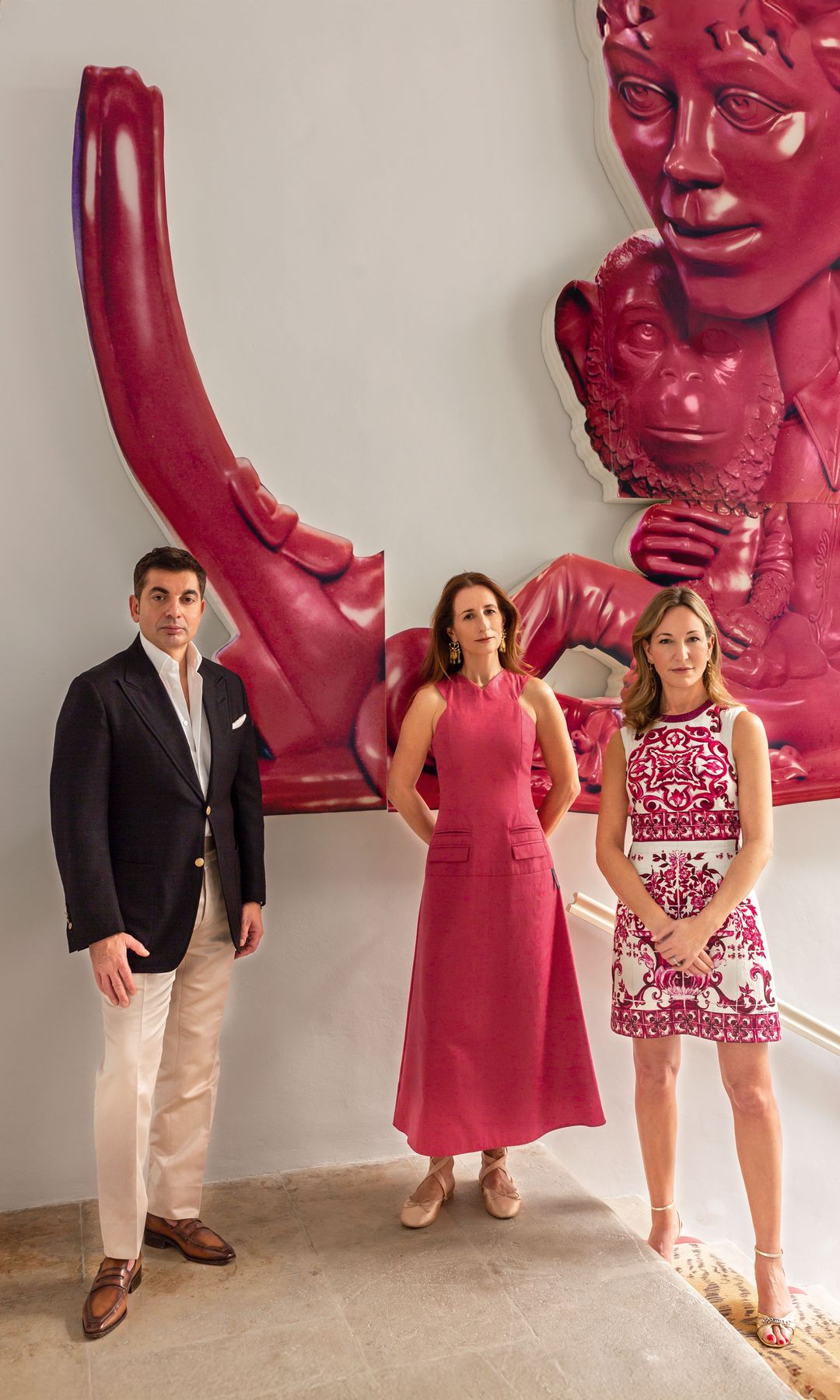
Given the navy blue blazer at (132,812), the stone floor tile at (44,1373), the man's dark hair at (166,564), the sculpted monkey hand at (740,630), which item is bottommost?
the stone floor tile at (44,1373)

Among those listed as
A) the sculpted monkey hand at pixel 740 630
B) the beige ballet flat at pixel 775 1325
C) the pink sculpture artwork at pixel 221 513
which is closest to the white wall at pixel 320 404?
the pink sculpture artwork at pixel 221 513

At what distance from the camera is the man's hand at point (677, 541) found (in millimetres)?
3340

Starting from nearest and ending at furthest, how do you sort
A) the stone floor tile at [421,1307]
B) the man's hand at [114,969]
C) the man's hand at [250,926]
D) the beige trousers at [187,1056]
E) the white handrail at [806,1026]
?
the stone floor tile at [421,1307]
the man's hand at [114,969]
the beige trousers at [187,1056]
the man's hand at [250,926]
the white handrail at [806,1026]

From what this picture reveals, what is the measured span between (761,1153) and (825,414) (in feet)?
7.50

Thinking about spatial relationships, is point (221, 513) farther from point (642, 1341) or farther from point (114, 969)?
point (642, 1341)

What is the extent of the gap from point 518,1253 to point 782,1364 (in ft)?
2.16

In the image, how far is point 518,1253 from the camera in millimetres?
2582

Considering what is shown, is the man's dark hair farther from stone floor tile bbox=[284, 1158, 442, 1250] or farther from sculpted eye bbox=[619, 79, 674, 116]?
sculpted eye bbox=[619, 79, 674, 116]

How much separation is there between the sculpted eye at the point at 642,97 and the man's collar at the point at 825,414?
96 cm

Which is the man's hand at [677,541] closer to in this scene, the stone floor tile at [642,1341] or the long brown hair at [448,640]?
the long brown hair at [448,640]

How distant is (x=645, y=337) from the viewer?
131 inches

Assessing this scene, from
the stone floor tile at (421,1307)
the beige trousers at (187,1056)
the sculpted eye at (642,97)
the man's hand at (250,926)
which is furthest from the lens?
the sculpted eye at (642,97)

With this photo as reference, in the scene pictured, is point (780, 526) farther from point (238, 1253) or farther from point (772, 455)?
point (238, 1253)

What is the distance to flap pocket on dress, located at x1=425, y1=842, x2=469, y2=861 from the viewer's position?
2.75m
